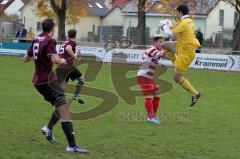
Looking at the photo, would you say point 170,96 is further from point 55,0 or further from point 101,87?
point 55,0

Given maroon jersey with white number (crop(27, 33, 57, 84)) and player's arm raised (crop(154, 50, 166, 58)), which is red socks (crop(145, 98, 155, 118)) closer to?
player's arm raised (crop(154, 50, 166, 58))

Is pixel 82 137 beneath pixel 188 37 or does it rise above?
beneath

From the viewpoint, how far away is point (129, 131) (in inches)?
420

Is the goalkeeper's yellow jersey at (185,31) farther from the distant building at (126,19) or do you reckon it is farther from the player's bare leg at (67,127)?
the distant building at (126,19)

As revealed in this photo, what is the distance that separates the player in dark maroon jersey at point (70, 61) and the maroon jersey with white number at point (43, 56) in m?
4.52

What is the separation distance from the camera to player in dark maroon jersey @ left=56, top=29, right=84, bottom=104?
1380 centimetres

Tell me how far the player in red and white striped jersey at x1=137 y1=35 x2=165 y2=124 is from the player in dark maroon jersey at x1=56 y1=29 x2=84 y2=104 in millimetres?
2099

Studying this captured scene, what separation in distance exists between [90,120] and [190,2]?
32248mm

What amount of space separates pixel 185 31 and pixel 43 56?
15.2 feet

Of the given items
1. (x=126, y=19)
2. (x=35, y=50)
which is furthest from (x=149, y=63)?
(x=126, y=19)

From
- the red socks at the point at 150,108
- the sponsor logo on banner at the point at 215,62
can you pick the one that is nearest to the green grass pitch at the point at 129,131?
the red socks at the point at 150,108

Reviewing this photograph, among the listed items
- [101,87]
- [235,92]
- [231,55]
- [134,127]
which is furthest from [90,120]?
[231,55]

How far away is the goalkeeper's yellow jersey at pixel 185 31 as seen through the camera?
1230cm

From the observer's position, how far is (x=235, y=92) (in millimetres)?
18953
